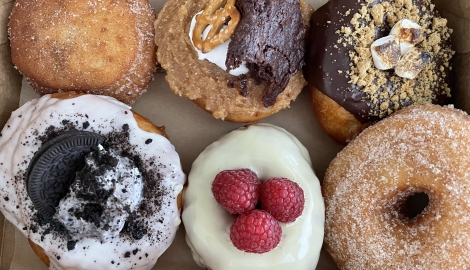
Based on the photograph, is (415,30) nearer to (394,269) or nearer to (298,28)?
(298,28)

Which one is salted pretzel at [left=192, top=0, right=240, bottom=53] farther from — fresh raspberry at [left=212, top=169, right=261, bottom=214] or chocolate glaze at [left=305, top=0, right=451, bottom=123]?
fresh raspberry at [left=212, top=169, right=261, bottom=214]

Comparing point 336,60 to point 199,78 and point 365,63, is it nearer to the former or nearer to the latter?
point 365,63

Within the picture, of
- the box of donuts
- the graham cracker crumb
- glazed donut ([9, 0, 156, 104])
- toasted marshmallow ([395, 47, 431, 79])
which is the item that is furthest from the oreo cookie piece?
toasted marshmallow ([395, 47, 431, 79])

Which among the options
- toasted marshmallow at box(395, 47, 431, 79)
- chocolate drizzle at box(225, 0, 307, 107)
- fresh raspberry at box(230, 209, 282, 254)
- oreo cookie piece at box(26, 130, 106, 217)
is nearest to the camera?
fresh raspberry at box(230, 209, 282, 254)

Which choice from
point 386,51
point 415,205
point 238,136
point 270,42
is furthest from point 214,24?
point 415,205

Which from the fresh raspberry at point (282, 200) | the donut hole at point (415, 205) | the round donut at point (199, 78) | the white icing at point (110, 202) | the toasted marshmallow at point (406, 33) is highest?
the toasted marshmallow at point (406, 33)

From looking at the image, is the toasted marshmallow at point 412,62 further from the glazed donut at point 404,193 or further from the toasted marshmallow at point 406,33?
the glazed donut at point 404,193

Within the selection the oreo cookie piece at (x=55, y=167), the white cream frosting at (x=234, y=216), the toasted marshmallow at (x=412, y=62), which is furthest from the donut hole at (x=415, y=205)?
the oreo cookie piece at (x=55, y=167)
